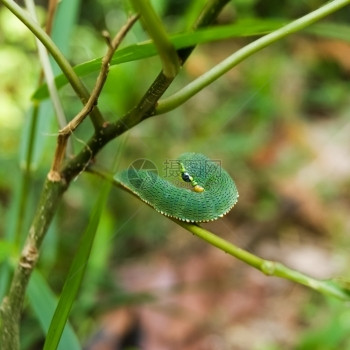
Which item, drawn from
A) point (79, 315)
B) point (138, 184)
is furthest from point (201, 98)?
point (138, 184)

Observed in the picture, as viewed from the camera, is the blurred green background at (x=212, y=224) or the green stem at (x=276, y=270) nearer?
the green stem at (x=276, y=270)

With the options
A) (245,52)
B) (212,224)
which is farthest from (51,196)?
(212,224)

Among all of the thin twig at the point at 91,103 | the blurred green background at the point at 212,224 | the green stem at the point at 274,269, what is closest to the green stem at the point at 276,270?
the green stem at the point at 274,269

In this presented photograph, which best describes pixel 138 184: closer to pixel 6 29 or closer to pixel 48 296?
pixel 48 296

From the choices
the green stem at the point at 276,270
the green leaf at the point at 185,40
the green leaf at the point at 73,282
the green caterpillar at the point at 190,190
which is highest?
the green leaf at the point at 185,40

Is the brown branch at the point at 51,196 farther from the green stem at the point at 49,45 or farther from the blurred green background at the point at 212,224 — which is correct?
the blurred green background at the point at 212,224

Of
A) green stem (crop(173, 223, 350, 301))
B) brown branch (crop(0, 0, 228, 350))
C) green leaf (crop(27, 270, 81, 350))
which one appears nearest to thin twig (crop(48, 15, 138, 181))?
brown branch (crop(0, 0, 228, 350))

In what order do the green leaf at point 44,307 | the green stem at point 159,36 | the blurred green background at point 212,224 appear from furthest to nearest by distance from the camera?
the blurred green background at point 212,224 → the green leaf at point 44,307 → the green stem at point 159,36
